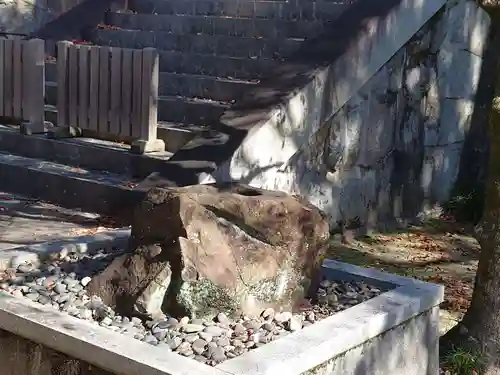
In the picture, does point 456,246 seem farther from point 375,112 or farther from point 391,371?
point 391,371

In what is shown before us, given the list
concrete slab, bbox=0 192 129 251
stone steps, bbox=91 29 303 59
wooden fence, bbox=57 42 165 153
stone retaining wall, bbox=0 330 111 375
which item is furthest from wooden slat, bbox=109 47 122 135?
stone retaining wall, bbox=0 330 111 375

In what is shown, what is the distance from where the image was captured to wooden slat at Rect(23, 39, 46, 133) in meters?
7.87

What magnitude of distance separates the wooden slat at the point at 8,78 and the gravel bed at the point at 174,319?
13.6ft

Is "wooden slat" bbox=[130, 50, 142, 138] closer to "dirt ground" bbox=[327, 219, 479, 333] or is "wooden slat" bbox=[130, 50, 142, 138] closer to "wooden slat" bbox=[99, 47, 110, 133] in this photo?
"wooden slat" bbox=[99, 47, 110, 133]

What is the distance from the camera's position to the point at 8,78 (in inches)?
320

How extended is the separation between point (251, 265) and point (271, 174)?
273cm

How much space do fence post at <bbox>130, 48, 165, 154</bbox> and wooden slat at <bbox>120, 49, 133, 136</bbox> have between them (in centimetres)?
14

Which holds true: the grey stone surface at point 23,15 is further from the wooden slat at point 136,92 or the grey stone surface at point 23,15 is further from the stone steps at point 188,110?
the wooden slat at point 136,92

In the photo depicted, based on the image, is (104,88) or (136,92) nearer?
(136,92)

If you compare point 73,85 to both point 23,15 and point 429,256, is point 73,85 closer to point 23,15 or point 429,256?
point 429,256

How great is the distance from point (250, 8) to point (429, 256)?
3.51 meters

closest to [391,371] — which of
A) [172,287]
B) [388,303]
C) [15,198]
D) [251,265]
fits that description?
[388,303]

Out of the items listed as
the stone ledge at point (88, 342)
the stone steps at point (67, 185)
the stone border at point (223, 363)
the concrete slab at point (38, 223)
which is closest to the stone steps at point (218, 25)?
the stone steps at point (67, 185)

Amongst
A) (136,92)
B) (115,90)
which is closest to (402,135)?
(136,92)
